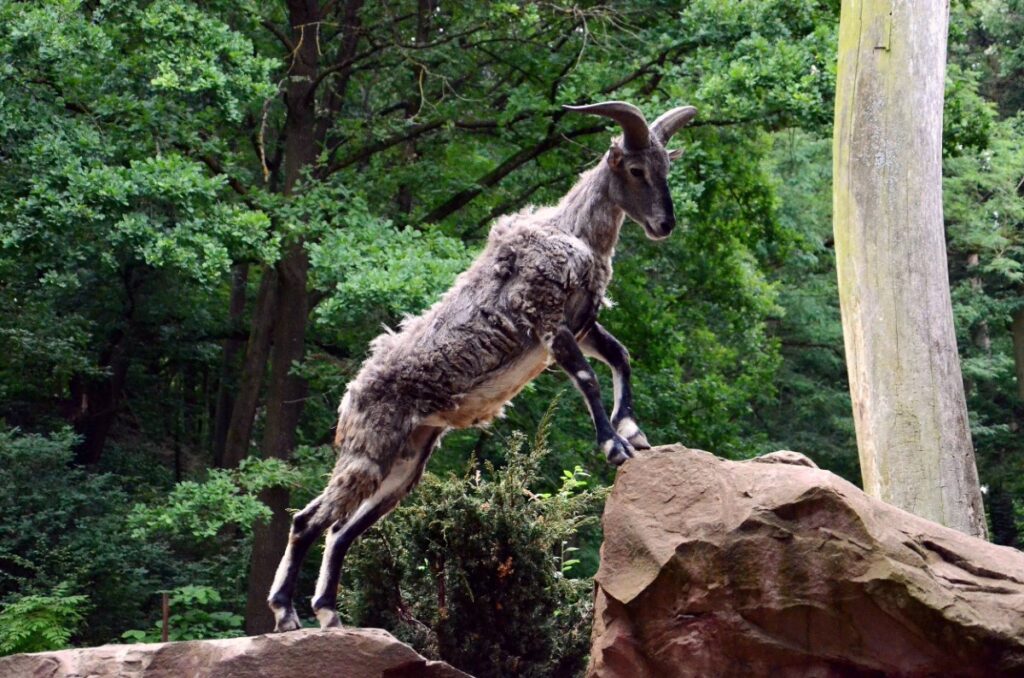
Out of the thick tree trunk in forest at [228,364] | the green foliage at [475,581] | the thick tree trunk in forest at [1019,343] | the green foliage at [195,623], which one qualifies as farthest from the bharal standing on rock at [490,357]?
the thick tree trunk in forest at [1019,343]

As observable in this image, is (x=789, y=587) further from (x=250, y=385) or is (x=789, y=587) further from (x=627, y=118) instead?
(x=250, y=385)

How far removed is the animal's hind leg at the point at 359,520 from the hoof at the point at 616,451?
98 centimetres

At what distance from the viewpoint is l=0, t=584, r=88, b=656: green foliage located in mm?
11695

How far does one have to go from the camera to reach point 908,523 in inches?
237

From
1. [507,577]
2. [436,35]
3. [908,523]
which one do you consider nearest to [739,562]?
[908,523]

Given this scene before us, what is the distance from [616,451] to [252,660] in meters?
2.09

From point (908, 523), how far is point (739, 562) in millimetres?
924

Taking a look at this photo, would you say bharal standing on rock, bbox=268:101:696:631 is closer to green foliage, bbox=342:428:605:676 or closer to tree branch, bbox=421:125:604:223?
green foliage, bbox=342:428:605:676

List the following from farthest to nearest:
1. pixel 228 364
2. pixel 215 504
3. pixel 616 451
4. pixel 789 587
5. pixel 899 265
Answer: pixel 228 364 < pixel 215 504 < pixel 899 265 < pixel 616 451 < pixel 789 587

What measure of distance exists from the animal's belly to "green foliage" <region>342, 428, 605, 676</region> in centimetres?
232

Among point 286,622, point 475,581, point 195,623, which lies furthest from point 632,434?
point 195,623

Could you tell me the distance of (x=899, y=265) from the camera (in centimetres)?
860

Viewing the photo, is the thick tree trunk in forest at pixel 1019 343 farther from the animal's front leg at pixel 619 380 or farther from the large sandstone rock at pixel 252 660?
the large sandstone rock at pixel 252 660

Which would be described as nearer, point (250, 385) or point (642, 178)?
point (642, 178)
